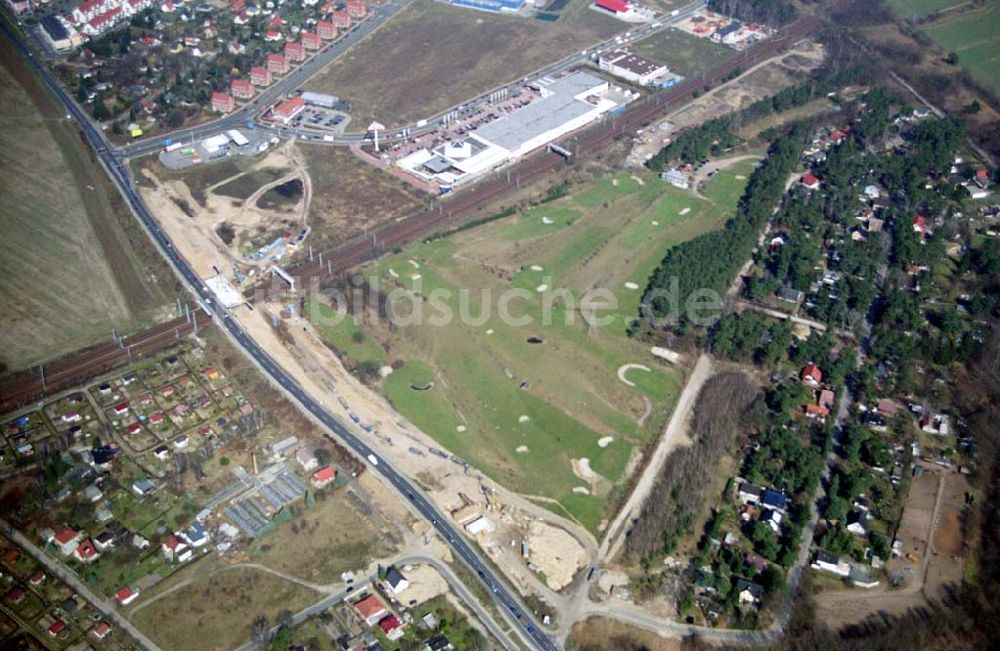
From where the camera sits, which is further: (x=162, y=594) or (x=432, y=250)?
(x=432, y=250)

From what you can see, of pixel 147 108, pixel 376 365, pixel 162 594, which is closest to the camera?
pixel 162 594

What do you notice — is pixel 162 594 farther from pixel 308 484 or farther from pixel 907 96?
pixel 907 96

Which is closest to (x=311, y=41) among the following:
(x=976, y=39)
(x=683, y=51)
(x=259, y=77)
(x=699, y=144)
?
(x=259, y=77)

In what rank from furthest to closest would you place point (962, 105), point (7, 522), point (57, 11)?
point (57, 11), point (962, 105), point (7, 522)

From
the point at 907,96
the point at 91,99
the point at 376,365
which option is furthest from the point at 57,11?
the point at 907,96

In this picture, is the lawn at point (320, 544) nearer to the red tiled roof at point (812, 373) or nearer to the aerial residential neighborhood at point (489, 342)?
the aerial residential neighborhood at point (489, 342)
